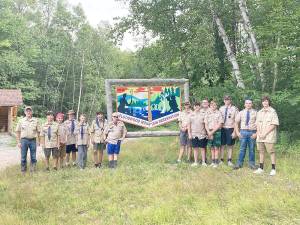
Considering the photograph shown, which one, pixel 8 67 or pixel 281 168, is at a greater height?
pixel 8 67

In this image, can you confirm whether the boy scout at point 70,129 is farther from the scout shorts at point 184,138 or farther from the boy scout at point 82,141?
the scout shorts at point 184,138

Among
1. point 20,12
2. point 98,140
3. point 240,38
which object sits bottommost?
point 98,140

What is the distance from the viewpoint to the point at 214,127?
1103 cm

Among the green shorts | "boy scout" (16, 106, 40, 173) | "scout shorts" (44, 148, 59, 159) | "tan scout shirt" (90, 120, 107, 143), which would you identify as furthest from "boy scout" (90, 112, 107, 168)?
the green shorts

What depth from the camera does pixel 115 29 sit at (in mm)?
17953

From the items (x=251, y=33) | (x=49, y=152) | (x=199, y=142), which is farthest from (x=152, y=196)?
(x=251, y=33)

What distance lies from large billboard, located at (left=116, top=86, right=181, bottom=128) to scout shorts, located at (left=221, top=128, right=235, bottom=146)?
7.62 ft

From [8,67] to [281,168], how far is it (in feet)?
116

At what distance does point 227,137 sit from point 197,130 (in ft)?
2.67

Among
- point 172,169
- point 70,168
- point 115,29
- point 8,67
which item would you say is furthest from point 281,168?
point 8,67

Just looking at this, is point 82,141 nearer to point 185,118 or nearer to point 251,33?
point 185,118

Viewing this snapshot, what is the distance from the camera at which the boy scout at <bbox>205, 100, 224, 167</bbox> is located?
11.0 m

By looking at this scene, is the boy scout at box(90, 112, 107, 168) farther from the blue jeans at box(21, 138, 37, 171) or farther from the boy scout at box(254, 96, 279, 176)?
the boy scout at box(254, 96, 279, 176)

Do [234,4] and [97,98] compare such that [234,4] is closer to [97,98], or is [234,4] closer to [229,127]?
[229,127]
